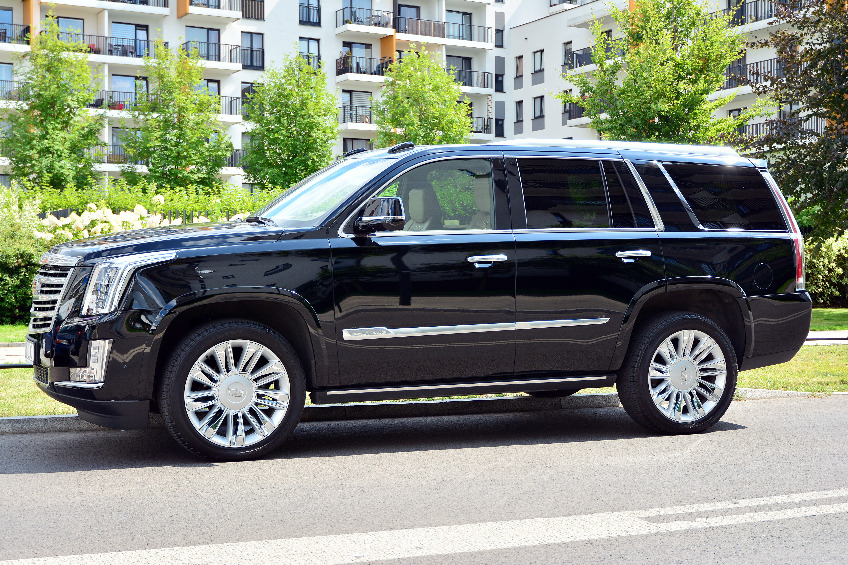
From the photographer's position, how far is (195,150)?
157 ft

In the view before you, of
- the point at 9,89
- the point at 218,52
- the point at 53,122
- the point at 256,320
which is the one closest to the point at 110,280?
the point at 256,320

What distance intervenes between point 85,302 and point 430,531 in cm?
275

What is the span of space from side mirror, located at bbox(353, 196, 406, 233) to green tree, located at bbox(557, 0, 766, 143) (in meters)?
25.8

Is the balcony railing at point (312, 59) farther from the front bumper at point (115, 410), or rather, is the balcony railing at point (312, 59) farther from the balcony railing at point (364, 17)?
the front bumper at point (115, 410)

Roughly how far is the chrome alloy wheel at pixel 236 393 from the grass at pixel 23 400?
1861 mm

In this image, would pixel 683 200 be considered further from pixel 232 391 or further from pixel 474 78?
pixel 474 78

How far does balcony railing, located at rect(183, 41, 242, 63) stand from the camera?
57134 mm

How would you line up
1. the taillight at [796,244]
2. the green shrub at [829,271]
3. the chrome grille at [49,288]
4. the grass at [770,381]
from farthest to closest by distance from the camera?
1. the green shrub at [829,271]
2. the grass at [770,381]
3. the taillight at [796,244]
4. the chrome grille at [49,288]

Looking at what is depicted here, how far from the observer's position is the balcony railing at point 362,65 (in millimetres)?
61656

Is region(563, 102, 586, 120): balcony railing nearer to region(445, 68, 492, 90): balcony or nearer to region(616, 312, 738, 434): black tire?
region(445, 68, 492, 90): balcony

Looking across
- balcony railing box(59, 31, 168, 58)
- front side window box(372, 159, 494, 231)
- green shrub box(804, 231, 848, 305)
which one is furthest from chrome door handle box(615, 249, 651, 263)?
balcony railing box(59, 31, 168, 58)

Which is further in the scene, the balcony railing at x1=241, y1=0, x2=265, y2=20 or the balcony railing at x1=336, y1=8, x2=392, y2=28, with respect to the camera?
the balcony railing at x1=336, y1=8, x2=392, y2=28

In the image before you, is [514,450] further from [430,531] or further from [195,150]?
[195,150]

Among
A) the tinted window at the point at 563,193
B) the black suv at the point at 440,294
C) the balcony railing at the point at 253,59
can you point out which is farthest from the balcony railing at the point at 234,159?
the tinted window at the point at 563,193
